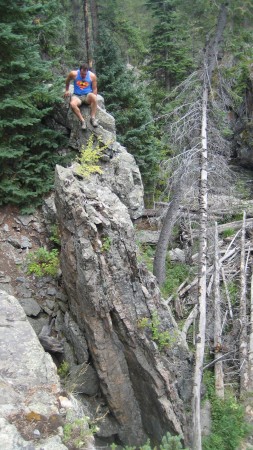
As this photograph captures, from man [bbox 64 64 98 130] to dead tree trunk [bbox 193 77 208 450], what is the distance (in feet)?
10.2

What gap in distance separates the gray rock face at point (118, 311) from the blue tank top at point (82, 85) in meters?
2.99

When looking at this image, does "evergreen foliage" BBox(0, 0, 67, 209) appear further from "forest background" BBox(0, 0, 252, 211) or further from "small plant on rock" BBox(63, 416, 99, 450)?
"small plant on rock" BBox(63, 416, 99, 450)

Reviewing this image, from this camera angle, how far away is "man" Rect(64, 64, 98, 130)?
399 inches

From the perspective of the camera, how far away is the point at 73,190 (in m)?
7.99

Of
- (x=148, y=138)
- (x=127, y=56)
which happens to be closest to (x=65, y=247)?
(x=148, y=138)

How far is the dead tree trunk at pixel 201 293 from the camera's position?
25.7 ft

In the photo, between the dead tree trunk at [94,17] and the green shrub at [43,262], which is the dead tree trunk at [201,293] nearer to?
the green shrub at [43,262]

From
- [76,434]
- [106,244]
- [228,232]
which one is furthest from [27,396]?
[228,232]

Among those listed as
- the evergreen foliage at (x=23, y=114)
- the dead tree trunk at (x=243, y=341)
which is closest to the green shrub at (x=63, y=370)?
the evergreen foliage at (x=23, y=114)

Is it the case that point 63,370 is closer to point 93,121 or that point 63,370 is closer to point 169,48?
point 93,121

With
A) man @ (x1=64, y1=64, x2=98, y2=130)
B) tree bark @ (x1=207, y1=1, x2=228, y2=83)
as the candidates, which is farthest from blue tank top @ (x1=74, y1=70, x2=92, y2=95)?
tree bark @ (x1=207, y1=1, x2=228, y2=83)

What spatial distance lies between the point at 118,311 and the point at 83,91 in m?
6.25

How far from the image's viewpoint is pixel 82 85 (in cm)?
1030

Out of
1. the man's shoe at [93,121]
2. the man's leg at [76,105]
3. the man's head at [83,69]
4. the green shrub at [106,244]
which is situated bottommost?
the green shrub at [106,244]
